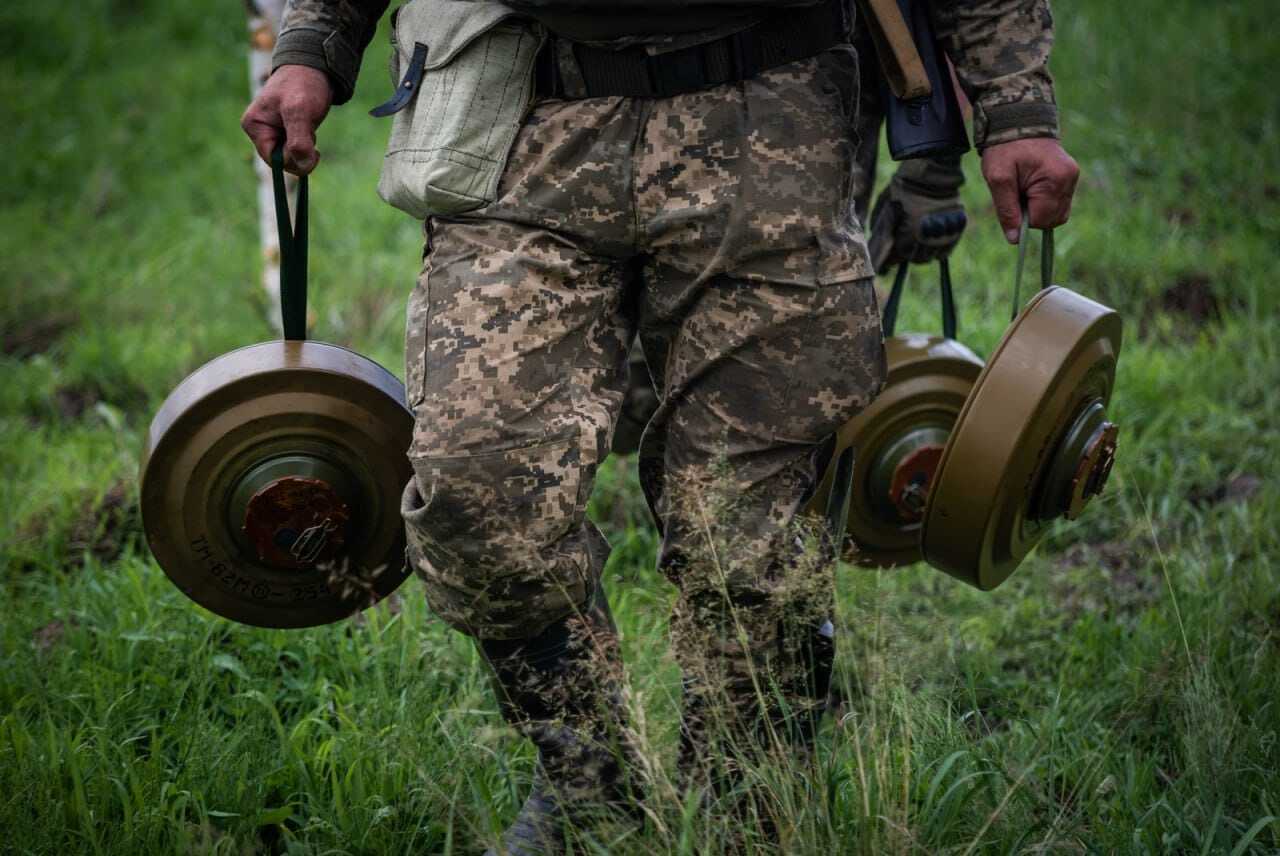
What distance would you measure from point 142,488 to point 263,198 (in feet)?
8.46

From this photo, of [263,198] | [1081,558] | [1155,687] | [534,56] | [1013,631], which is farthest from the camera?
Answer: [263,198]

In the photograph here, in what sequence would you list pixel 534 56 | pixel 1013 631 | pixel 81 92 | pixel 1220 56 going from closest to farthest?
pixel 534 56
pixel 1013 631
pixel 1220 56
pixel 81 92

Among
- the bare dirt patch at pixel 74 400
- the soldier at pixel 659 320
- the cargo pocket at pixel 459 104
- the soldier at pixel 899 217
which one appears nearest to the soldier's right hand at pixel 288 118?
the soldier at pixel 659 320

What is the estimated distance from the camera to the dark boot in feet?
6.92

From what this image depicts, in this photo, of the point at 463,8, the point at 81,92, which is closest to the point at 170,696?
the point at 463,8

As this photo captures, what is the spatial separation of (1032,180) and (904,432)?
2.10ft

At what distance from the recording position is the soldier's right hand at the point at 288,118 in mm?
2145

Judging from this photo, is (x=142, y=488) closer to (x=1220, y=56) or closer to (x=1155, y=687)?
(x=1155, y=687)

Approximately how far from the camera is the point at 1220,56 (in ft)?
23.8

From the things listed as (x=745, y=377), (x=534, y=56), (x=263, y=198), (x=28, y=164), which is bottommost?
(x=28, y=164)

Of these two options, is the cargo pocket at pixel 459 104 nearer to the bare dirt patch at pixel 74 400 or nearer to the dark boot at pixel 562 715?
the dark boot at pixel 562 715

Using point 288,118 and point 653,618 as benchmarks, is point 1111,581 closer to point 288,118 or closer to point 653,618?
point 653,618

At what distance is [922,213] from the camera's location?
2.85 m

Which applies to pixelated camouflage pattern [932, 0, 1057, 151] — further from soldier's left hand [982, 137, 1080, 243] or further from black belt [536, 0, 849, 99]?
black belt [536, 0, 849, 99]
